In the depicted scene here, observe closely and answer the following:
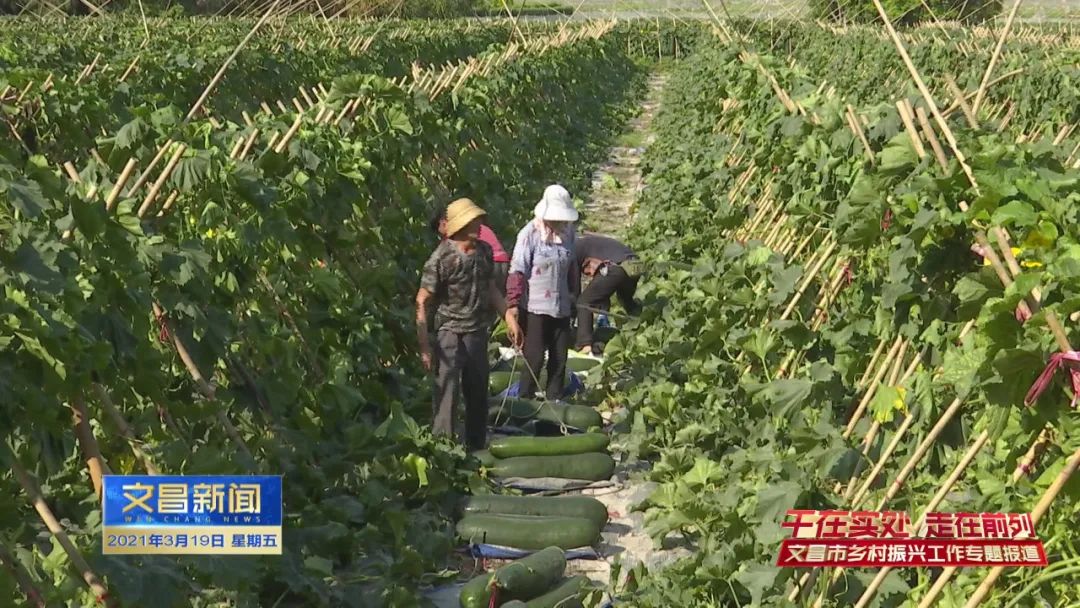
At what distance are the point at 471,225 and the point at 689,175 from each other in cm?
658

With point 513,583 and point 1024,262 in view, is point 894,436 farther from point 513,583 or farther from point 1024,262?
point 513,583

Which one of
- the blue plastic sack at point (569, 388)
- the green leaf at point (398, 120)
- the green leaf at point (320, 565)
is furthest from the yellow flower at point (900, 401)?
the green leaf at point (398, 120)

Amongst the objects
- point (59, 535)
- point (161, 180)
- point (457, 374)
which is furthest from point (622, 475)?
point (59, 535)

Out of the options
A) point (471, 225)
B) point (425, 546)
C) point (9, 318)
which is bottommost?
point (425, 546)

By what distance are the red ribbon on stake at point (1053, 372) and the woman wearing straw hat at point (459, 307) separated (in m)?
3.74

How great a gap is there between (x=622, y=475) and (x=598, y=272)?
2.36 metres

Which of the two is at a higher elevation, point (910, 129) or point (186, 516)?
point (910, 129)

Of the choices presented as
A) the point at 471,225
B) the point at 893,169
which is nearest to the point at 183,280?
the point at 471,225

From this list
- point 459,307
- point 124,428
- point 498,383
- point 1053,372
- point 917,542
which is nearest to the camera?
point 1053,372

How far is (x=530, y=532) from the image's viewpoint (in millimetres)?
6000

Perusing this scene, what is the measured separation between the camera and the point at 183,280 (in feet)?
15.9

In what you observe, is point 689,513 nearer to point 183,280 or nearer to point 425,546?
point 425,546

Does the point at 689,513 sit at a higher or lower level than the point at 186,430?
lower

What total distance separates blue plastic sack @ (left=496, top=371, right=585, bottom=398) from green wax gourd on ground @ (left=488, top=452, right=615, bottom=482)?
1.14 meters
